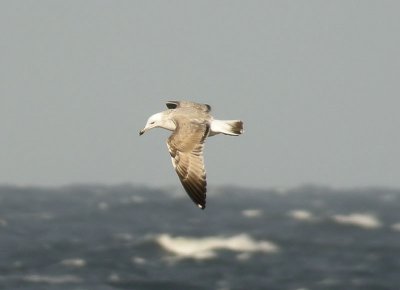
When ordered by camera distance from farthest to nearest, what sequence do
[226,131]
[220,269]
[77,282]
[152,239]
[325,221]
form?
[325,221]
[152,239]
[220,269]
[77,282]
[226,131]

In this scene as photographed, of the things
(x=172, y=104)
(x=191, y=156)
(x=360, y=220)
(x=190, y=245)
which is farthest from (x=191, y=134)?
(x=360, y=220)

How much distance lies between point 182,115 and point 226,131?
5.18 feet

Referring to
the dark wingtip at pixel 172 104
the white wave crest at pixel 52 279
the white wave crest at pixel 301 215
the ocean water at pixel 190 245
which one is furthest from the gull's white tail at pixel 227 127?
the white wave crest at pixel 301 215

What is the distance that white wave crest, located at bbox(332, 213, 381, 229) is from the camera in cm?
12194

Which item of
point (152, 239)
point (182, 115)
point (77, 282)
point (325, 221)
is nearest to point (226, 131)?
point (182, 115)

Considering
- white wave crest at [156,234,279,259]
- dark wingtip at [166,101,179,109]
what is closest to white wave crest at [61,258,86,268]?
white wave crest at [156,234,279,259]

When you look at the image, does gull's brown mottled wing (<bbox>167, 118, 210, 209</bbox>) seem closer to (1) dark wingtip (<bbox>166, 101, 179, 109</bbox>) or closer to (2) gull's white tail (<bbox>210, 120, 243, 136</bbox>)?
A: (2) gull's white tail (<bbox>210, 120, 243, 136</bbox>)

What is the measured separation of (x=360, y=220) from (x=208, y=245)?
29.7 m

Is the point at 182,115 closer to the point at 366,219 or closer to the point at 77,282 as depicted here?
the point at 77,282

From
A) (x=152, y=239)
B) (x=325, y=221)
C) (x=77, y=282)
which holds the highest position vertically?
(x=325, y=221)

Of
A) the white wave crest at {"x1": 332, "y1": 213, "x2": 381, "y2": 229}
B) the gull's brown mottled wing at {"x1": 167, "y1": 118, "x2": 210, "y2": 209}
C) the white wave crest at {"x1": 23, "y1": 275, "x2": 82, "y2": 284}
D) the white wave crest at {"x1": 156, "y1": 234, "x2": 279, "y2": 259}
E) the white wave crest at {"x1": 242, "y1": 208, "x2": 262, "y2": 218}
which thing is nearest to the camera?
the gull's brown mottled wing at {"x1": 167, "y1": 118, "x2": 210, "y2": 209}

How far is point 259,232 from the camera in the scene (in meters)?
114

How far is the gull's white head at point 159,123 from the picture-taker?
31.1m

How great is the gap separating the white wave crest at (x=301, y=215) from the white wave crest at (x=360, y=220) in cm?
309
